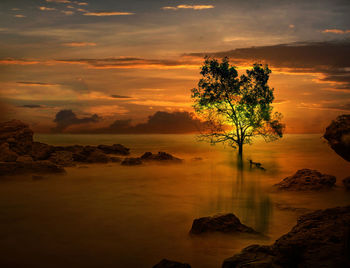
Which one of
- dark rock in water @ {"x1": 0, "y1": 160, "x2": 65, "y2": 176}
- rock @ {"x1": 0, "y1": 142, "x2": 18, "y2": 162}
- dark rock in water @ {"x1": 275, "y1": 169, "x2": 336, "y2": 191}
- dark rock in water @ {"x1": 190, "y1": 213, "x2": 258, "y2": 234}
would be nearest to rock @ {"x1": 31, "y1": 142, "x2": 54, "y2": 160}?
rock @ {"x1": 0, "y1": 142, "x2": 18, "y2": 162}

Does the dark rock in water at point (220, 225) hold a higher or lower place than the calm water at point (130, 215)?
higher

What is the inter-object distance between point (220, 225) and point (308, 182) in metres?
11.7

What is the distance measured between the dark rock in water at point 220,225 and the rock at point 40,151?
28.5 metres

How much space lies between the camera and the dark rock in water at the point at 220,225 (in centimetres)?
1131

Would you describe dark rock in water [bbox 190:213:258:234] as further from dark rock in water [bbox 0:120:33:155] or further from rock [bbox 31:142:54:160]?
dark rock in water [bbox 0:120:33:155]

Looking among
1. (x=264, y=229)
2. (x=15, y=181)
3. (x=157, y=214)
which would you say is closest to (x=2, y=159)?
(x=15, y=181)

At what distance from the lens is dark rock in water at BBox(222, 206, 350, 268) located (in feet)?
20.5

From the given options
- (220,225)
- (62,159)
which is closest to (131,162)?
(62,159)

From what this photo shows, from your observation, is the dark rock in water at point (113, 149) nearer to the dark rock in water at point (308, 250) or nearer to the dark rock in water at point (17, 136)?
the dark rock in water at point (17, 136)

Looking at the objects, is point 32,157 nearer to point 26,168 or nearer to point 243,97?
point 26,168

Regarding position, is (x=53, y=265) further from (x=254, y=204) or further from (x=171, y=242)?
(x=254, y=204)

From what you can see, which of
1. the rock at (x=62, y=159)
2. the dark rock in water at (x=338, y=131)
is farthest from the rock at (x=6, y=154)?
the dark rock in water at (x=338, y=131)

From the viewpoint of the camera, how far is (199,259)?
32.7 feet

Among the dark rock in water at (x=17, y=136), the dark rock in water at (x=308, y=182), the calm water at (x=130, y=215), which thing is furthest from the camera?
the dark rock in water at (x=17, y=136)
